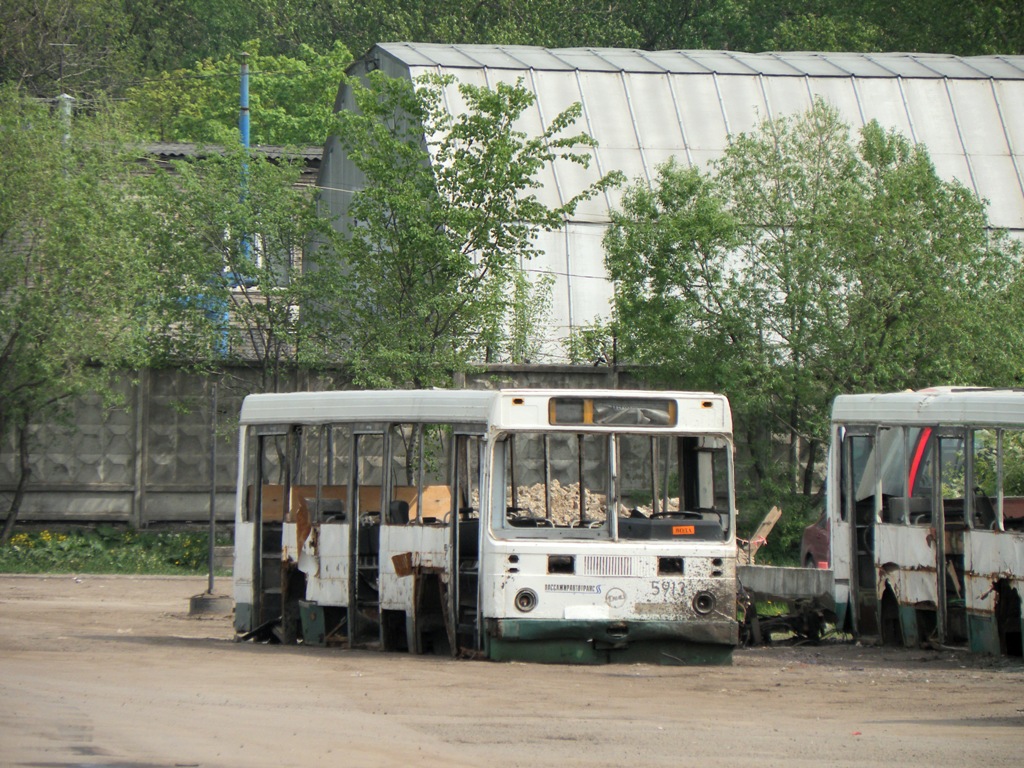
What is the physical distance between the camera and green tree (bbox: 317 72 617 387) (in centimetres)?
2438

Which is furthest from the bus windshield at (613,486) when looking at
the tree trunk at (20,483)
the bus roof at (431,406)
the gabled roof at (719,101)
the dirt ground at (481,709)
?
the gabled roof at (719,101)

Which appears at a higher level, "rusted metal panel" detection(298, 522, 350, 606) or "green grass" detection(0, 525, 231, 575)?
"green grass" detection(0, 525, 231, 575)

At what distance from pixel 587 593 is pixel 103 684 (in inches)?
161

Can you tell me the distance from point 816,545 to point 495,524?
9.08 meters

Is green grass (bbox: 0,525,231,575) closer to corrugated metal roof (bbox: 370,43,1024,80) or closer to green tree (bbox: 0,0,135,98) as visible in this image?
corrugated metal roof (bbox: 370,43,1024,80)

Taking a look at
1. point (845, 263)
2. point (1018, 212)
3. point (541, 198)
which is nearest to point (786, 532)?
point (845, 263)

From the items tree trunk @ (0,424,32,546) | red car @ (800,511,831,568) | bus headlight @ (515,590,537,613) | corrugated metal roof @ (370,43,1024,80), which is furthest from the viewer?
corrugated metal roof @ (370,43,1024,80)

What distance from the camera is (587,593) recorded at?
1419 cm

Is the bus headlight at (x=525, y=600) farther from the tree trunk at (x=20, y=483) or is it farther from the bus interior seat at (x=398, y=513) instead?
the tree trunk at (x=20, y=483)

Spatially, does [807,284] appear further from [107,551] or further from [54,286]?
[107,551]

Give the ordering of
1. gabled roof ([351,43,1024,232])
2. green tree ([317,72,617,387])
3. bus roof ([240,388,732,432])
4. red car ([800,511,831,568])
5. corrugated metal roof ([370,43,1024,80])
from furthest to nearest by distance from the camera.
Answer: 1. corrugated metal roof ([370,43,1024,80])
2. gabled roof ([351,43,1024,232])
3. green tree ([317,72,617,387])
4. red car ([800,511,831,568])
5. bus roof ([240,388,732,432])

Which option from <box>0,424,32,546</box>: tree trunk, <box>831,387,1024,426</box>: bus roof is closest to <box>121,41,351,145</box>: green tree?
<box>0,424,32,546</box>: tree trunk

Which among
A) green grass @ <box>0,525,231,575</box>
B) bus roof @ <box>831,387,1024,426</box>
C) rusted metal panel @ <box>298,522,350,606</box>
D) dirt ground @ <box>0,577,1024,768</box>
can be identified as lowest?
dirt ground @ <box>0,577,1024,768</box>

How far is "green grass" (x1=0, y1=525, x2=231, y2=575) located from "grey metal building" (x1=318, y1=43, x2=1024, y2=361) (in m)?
9.47
